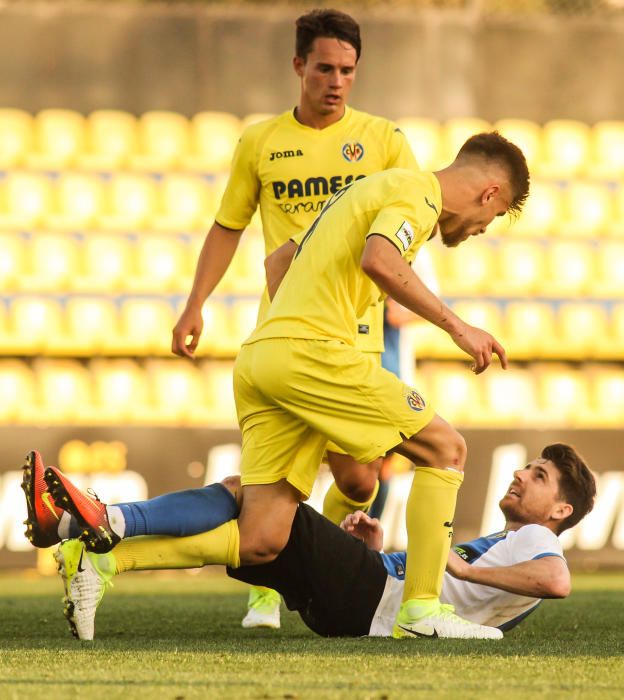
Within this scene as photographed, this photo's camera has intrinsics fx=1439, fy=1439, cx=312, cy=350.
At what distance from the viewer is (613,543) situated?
333 inches

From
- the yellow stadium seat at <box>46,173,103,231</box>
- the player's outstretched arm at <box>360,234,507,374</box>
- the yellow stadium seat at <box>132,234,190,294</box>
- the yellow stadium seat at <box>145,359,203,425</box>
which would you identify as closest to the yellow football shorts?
the player's outstretched arm at <box>360,234,507,374</box>

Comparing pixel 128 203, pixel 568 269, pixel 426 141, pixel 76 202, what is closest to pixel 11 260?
pixel 76 202

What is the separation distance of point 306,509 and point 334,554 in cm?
15

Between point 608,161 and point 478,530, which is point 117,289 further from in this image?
point 608,161

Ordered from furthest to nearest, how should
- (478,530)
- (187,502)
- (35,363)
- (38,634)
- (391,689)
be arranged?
(35,363)
(478,530)
(38,634)
(187,502)
(391,689)

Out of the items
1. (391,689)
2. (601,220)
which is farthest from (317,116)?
(601,220)

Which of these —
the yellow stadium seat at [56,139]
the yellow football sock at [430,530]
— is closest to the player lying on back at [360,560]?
the yellow football sock at [430,530]

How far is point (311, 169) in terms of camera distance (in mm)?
4770

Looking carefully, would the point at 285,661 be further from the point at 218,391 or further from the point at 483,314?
the point at 483,314

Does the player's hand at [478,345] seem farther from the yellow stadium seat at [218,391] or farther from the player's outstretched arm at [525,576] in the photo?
the yellow stadium seat at [218,391]

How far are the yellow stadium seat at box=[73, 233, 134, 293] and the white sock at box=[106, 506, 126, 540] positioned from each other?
18.0ft

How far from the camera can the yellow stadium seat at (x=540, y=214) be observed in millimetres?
10125

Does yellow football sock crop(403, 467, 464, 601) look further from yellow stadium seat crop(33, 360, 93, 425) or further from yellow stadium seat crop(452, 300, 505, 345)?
yellow stadium seat crop(452, 300, 505, 345)

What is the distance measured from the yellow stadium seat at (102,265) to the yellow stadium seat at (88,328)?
0.61ft
